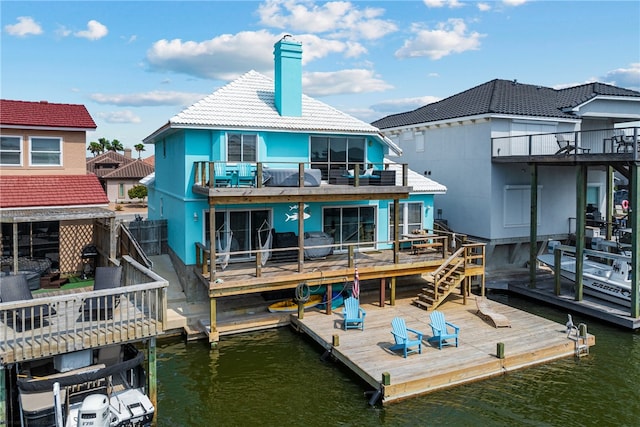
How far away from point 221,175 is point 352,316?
260 inches

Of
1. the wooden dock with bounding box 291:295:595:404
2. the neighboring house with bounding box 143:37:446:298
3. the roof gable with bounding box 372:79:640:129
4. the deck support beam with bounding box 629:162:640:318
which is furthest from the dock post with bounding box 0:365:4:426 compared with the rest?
the roof gable with bounding box 372:79:640:129

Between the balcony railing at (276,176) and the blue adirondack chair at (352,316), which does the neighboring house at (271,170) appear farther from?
the blue adirondack chair at (352,316)

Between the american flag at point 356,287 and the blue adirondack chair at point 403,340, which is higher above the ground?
the american flag at point 356,287

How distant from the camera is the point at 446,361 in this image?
12711 millimetres

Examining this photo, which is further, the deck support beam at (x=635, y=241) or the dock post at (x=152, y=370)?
the deck support beam at (x=635, y=241)

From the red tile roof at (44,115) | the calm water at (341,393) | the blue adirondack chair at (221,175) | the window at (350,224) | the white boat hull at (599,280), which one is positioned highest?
the red tile roof at (44,115)

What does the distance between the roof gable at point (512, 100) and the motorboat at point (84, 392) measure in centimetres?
1841

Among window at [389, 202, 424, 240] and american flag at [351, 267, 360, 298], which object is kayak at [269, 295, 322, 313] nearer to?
american flag at [351, 267, 360, 298]

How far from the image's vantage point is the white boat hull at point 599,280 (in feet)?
58.5

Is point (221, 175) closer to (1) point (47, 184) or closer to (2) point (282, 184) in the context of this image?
(2) point (282, 184)

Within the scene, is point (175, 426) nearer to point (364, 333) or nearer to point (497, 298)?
point (364, 333)

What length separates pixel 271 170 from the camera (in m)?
16.3

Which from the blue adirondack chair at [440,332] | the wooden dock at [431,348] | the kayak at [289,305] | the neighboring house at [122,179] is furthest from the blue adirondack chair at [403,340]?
the neighboring house at [122,179]

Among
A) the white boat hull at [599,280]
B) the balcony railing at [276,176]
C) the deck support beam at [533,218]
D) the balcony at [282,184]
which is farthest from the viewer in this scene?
the deck support beam at [533,218]
